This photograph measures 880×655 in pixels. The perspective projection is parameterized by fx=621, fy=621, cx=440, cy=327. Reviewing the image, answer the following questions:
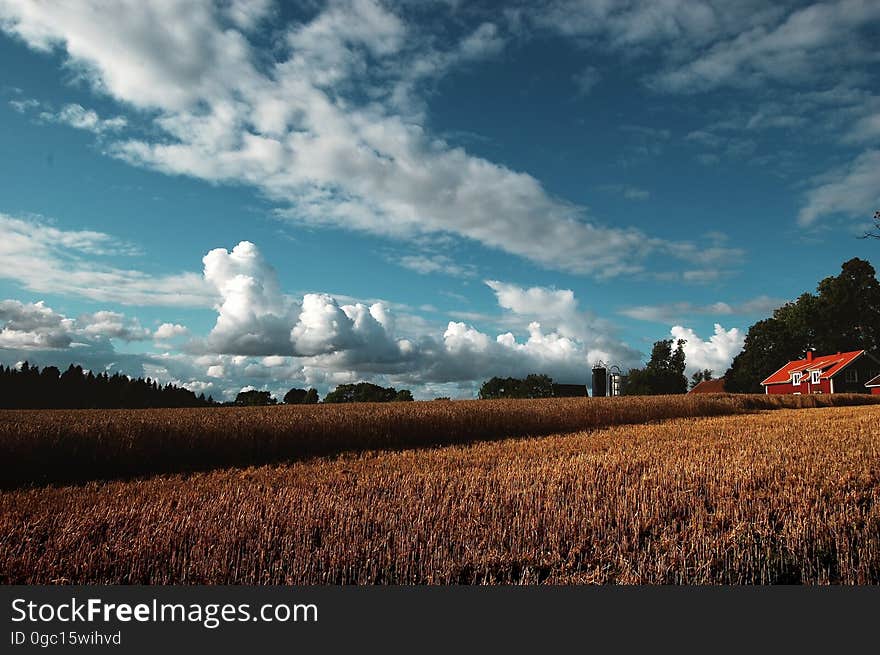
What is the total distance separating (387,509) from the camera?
1018 centimetres

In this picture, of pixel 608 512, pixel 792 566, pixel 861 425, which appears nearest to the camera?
pixel 792 566

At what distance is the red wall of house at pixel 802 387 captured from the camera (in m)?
73.2

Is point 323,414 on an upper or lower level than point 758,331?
lower

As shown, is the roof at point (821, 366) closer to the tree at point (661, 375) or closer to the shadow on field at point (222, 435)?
the tree at point (661, 375)

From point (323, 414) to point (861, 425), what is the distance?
72.0 ft

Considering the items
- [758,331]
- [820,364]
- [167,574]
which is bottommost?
[167,574]

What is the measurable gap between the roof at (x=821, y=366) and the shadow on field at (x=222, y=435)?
5365cm

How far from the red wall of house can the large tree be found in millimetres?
5927

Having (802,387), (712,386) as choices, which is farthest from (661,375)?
(802,387)

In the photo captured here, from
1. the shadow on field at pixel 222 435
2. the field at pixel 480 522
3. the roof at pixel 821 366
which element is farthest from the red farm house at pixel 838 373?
the field at pixel 480 522

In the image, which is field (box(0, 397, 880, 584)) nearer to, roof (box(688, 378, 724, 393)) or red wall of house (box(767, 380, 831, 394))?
red wall of house (box(767, 380, 831, 394))

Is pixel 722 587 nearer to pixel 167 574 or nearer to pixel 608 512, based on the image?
pixel 608 512

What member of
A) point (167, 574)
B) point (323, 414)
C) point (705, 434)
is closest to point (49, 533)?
point (167, 574)

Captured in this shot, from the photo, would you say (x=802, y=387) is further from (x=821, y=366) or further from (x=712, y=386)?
(x=712, y=386)
